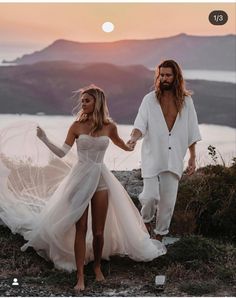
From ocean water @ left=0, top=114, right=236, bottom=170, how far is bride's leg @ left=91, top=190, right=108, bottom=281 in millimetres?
734

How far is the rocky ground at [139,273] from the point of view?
486cm

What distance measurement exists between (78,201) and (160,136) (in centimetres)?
85

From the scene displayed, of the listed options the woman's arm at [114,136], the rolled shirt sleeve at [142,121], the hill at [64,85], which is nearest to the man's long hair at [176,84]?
the rolled shirt sleeve at [142,121]

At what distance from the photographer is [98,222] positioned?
5.01m

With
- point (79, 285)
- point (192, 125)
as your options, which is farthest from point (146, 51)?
point (79, 285)

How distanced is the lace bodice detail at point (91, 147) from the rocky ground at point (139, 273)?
2.85 feet

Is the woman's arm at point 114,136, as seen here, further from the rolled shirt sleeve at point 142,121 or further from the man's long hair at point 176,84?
the man's long hair at point 176,84

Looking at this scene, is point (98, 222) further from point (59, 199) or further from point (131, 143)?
point (131, 143)

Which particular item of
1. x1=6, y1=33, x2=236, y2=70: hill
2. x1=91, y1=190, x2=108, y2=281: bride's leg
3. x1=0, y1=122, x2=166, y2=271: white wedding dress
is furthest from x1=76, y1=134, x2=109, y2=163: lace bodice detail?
x1=6, y1=33, x2=236, y2=70: hill

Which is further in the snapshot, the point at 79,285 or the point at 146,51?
the point at 146,51

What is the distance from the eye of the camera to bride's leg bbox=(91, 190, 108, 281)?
16.4 ft

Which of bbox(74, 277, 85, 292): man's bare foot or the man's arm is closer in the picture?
bbox(74, 277, 85, 292): man's bare foot

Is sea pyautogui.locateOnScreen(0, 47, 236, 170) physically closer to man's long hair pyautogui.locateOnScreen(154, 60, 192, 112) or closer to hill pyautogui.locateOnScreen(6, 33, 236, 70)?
hill pyautogui.locateOnScreen(6, 33, 236, 70)

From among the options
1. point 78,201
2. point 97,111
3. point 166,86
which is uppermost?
point 166,86
